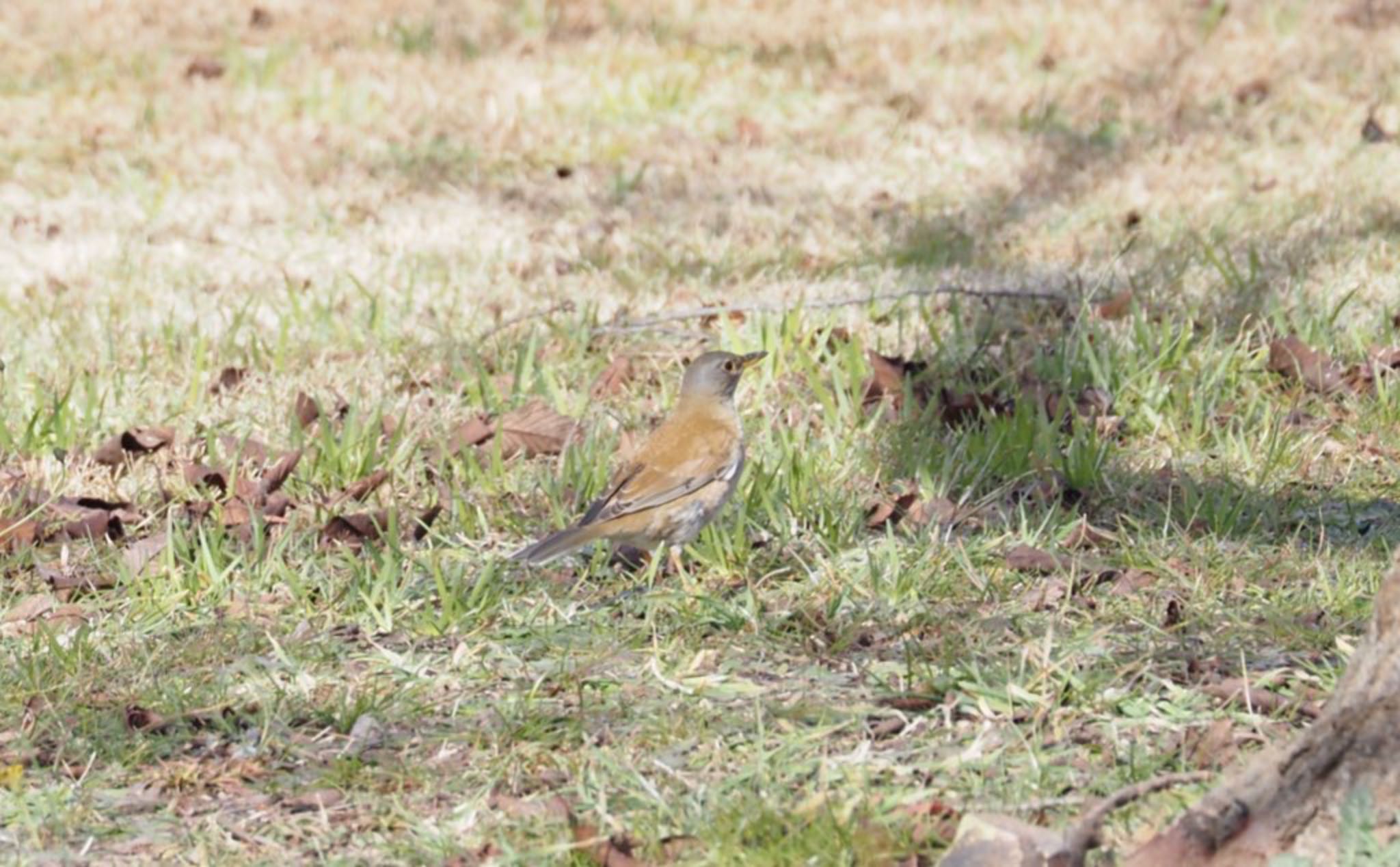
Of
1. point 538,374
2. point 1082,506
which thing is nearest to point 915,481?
point 1082,506

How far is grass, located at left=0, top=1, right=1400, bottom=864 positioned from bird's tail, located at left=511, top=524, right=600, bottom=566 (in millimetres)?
118

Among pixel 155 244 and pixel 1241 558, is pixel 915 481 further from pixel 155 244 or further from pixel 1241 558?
pixel 155 244

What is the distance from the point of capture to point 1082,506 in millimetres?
5598

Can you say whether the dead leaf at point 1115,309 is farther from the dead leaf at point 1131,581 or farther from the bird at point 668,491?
the dead leaf at point 1131,581

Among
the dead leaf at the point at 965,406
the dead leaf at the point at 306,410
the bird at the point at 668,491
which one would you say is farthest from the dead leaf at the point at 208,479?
the dead leaf at the point at 965,406

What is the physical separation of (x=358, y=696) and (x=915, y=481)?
2019mm

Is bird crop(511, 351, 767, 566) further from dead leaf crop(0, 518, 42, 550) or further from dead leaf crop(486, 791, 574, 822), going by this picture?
dead leaf crop(0, 518, 42, 550)

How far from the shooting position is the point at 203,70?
1086cm

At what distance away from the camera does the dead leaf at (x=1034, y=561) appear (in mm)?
4957

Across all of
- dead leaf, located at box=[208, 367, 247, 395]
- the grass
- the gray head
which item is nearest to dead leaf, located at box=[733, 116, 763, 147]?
the grass

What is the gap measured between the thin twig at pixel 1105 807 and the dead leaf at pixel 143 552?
8.90 ft

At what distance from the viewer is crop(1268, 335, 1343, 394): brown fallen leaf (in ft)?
21.1

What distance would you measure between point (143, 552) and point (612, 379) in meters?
1.99

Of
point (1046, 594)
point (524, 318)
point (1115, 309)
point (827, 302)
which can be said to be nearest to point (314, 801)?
point (1046, 594)
